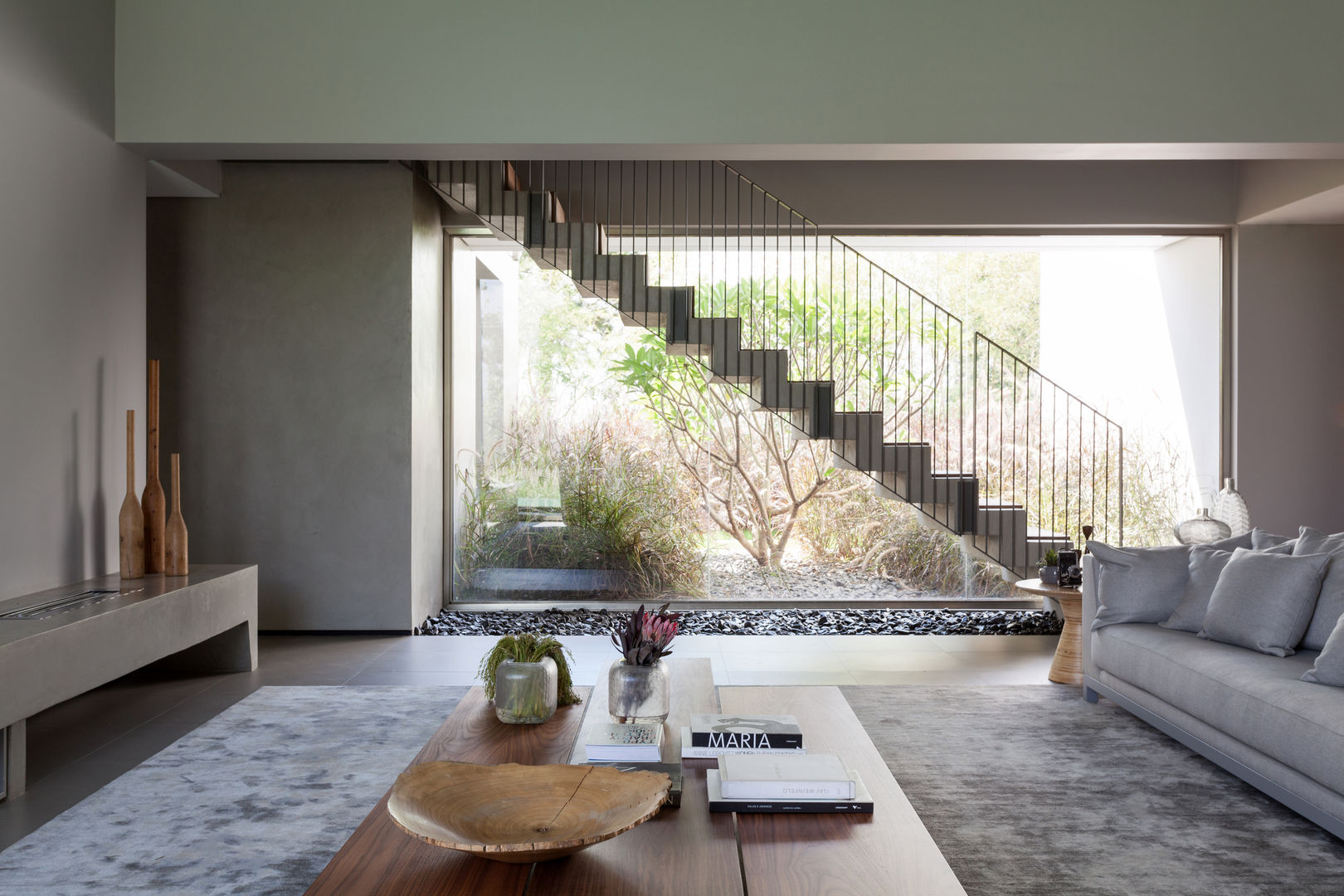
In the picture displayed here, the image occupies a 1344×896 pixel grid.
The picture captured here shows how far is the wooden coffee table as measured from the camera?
6.10 ft

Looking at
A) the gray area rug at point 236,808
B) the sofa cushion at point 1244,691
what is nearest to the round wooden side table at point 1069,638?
Answer: the sofa cushion at point 1244,691

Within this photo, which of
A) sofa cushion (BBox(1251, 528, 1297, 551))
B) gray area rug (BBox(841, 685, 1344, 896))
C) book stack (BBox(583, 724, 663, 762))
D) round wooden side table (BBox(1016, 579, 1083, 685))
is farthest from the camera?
round wooden side table (BBox(1016, 579, 1083, 685))

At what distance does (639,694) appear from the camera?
9.20ft

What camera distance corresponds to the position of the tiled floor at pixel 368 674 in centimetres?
372

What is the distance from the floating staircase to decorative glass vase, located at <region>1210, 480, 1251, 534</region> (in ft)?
3.12

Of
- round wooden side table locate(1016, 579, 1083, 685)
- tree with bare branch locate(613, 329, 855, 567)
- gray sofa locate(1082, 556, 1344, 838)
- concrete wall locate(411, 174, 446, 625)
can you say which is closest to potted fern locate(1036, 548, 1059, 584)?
round wooden side table locate(1016, 579, 1083, 685)

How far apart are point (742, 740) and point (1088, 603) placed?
106 inches

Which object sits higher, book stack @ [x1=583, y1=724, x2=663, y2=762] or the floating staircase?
the floating staircase

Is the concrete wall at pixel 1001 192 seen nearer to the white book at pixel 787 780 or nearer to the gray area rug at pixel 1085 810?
the gray area rug at pixel 1085 810

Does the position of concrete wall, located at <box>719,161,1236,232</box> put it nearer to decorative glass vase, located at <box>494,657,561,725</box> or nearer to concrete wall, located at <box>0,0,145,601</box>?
concrete wall, located at <box>0,0,145,601</box>

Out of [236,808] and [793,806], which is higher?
[793,806]

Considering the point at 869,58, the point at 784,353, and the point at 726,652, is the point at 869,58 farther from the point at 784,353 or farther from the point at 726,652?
the point at 726,652

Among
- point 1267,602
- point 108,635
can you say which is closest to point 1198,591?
point 1267,602

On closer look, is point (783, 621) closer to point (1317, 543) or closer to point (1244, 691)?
point (1317, 543)
